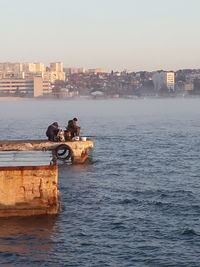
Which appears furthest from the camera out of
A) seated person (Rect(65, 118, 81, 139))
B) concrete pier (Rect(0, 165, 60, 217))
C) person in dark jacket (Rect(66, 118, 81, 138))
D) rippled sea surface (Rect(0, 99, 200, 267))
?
person in dark jacket (Rect(66, 118, 81, 138))

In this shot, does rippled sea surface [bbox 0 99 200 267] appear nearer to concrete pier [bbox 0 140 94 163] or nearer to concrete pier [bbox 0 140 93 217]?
concrete pier [bbox 0 140 93 217]

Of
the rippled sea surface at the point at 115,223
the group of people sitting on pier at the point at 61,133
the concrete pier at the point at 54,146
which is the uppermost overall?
the group of people sitting on pier at the point at 61,133

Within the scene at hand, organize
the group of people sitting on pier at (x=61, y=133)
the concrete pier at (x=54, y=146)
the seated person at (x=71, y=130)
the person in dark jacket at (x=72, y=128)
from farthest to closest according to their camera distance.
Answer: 1. the person in dark jacket at (x=72, y=128)
2. the seated person at (x=71, y=130)
3. the group of people sitting on pier at (x=61, y=133)
4. the concrete pier at (x=54, y=146)

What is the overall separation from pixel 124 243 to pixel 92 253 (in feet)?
4.32

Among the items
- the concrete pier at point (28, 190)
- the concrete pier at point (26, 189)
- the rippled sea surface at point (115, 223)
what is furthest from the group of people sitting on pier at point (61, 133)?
the concrete pier at point (26, 189)

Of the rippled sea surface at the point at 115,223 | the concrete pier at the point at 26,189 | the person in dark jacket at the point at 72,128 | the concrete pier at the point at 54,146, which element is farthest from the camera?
the person in dark jacket at the point at 72,128

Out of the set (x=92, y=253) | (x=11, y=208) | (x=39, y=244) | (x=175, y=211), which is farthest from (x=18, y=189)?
(x=175, y=211)

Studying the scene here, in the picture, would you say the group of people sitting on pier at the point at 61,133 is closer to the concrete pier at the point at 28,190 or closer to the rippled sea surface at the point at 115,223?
the rippled sea surface at the point at 115,223

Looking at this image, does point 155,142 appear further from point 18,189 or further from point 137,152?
point 18,189

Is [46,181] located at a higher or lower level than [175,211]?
higher

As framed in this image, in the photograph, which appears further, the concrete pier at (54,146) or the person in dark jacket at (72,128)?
the person in dark jacket at (72,128)

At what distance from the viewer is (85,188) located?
30.0 metres

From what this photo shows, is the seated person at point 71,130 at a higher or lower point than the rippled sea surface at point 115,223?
higher

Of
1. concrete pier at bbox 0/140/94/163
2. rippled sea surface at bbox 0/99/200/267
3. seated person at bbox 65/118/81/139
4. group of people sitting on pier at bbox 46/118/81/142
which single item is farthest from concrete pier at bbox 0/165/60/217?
seated person at bbox 65/118/81/139
